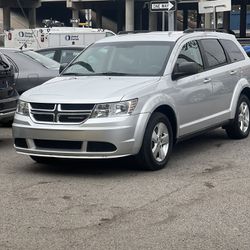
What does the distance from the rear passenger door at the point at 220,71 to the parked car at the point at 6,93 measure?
3064 mm

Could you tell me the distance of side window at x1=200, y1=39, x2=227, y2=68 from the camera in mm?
8531

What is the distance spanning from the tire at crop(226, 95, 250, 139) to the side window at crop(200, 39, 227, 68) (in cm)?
77

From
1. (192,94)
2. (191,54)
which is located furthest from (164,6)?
(192,94)

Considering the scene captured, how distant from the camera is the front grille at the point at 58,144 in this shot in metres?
6.69

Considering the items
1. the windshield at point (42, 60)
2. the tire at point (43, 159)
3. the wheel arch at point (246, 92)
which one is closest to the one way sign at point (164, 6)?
the windshield at point (42, 60)

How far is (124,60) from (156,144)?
146 centimetres

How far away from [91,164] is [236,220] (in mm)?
2875

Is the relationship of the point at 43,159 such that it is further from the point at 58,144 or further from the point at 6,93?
the point at 6,93

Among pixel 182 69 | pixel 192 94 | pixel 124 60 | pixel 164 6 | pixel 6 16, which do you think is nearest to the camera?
pixel 182 69

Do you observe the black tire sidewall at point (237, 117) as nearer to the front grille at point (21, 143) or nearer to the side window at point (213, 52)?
the side window at point (213, 52)

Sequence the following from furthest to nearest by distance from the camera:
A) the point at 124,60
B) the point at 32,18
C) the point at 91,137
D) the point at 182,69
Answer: the point at 32,18 → the point at 124,60 → the point at 182,69 → the point at 91,137

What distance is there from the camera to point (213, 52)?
8.75m

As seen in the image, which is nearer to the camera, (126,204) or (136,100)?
(126,204)

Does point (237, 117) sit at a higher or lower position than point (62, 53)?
lower
